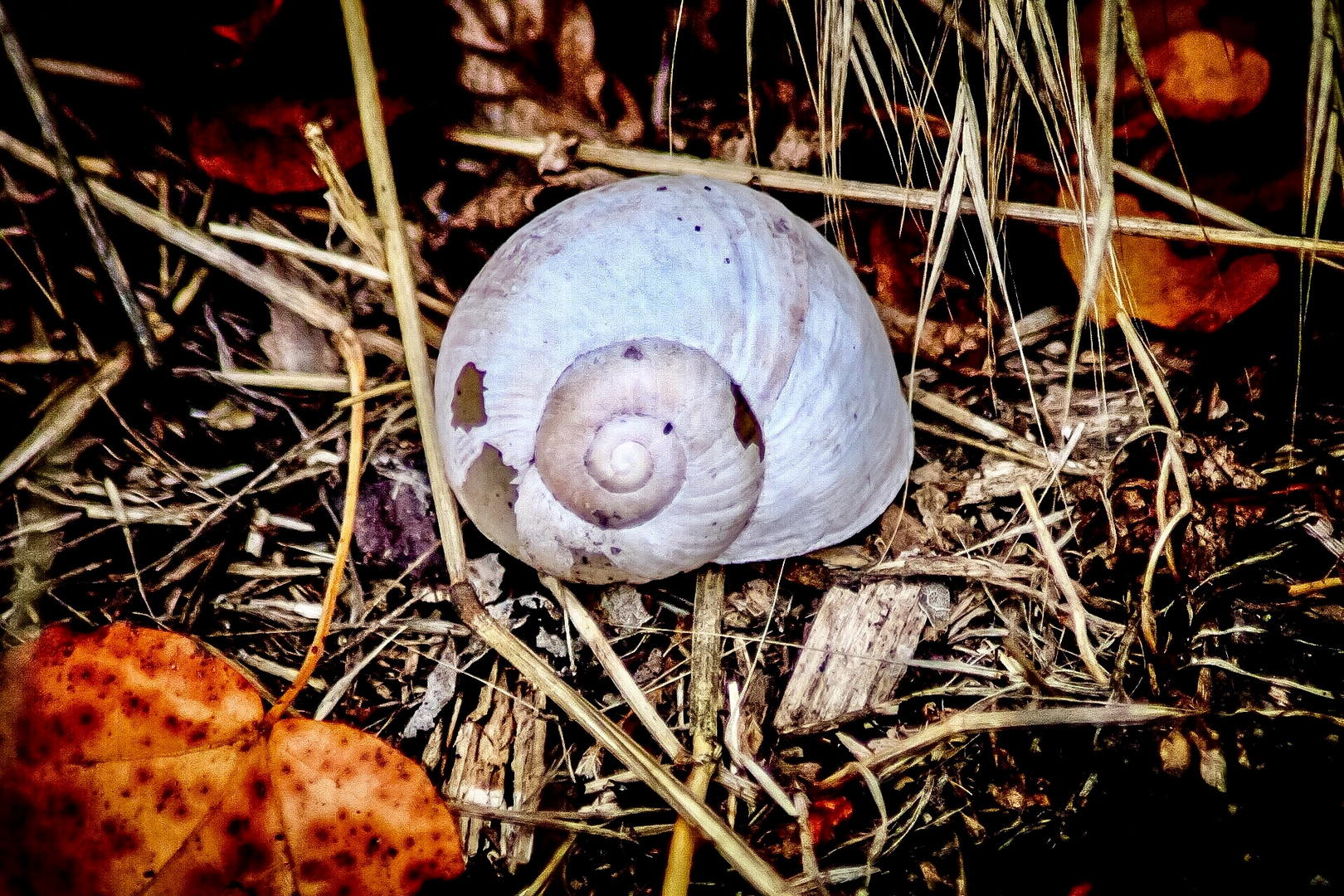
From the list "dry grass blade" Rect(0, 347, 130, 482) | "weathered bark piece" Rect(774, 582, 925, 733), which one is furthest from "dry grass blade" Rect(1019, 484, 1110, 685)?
"dry grass blade" Rect(0, 347, 130, 482)

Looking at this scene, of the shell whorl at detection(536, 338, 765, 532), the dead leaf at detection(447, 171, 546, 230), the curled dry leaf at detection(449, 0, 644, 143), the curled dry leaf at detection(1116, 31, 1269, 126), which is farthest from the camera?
the dead leaf at detection(447, 171, 546, 230)

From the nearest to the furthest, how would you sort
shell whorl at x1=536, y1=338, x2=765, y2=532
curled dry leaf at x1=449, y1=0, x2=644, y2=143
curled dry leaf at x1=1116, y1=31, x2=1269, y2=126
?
shell whorl at x1=536, y1=338, x2=765, y2=532, curled dry leaf at x1=1116, y1=31, x2=1269, y2=126, curled dry leaf at x1=449, y1=0, x2=644, y2=143

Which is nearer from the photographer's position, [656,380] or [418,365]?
[656,380]

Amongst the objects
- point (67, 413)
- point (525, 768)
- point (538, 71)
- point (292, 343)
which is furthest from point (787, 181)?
point (67, 413)

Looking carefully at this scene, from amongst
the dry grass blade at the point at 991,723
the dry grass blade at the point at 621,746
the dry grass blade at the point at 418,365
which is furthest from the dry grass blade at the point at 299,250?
the dry grass blade at the point at 991,723

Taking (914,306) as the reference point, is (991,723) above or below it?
below

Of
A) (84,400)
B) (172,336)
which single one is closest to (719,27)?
(172,336)

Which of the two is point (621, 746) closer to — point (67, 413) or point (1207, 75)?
point (67, 413)

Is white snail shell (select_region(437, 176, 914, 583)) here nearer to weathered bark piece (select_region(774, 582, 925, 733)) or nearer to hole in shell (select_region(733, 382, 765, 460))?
hole in shell (select_region(733, 382, 765, 460))
